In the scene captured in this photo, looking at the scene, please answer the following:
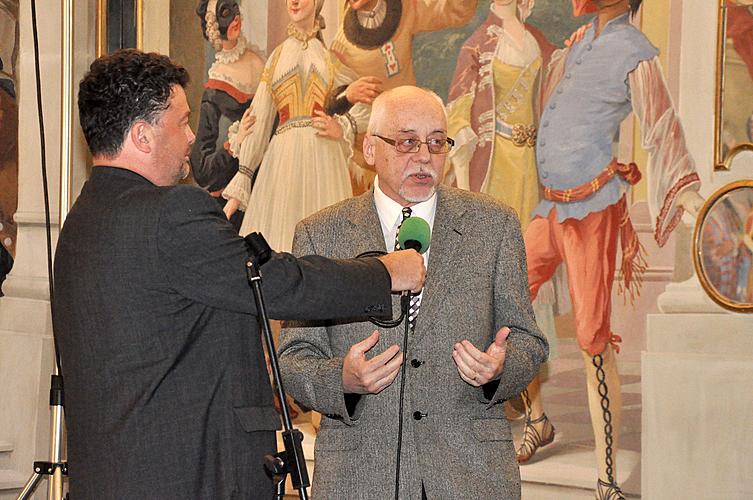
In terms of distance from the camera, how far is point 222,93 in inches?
226

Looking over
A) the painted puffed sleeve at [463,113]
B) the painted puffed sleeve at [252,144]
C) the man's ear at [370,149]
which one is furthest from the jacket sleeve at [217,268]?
the painted puffed sleeve at [252,144]

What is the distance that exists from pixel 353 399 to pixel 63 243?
92 centimetres

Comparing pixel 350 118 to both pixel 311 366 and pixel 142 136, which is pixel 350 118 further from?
pixel 142 136

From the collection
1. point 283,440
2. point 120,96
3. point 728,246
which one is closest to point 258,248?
point 283,440

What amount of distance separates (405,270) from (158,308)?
0.61 m

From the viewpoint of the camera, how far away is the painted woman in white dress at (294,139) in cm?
531

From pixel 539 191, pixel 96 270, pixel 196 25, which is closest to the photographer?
pixel 96 270

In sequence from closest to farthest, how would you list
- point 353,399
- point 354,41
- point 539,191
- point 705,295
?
point 353,399, point 705,295, point 539,191, point 354,41

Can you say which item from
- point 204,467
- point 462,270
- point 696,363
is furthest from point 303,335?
point 696,363

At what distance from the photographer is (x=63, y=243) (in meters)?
2.50

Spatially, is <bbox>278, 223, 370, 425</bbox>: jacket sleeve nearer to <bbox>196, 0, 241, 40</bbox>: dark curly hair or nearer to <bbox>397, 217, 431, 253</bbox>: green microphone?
<bbox>397, 217, 431, 253</bbox>: green microphone

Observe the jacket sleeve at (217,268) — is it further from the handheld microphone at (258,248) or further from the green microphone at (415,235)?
the green microphone at (415,235)

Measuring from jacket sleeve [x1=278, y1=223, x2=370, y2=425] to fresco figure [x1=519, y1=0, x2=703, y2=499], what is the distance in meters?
1.66

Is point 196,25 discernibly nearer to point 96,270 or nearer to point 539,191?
point 539,191
